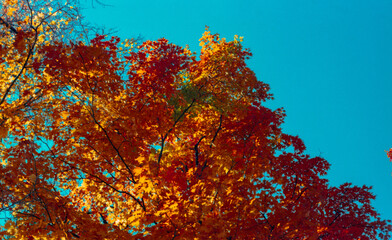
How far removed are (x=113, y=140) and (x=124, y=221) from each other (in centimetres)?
283

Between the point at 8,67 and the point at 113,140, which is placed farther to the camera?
the point at 113,140

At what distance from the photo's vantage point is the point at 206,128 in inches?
595

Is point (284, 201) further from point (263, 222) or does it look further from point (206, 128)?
point (206, 128)

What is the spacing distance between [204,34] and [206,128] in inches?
188

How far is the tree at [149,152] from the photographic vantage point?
7.88 m

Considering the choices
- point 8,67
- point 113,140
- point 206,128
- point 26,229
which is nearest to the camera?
point 26,229

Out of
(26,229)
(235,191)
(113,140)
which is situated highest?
(113,140)

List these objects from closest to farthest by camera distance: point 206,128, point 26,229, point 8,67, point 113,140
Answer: point 26,229 → point 8,67 → point 113,140 → point 206,128

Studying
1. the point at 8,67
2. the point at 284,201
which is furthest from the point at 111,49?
the point at 284,201

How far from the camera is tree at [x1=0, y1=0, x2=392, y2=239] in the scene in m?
7.88

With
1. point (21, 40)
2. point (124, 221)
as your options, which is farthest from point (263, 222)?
point (21, 40)

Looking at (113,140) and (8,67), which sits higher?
(8,67)

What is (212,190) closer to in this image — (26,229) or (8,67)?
(26,229)

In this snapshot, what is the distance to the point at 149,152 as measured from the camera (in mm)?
11797
